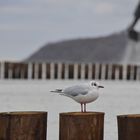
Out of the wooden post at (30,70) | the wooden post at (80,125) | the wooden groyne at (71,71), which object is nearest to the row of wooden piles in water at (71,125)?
the wooden post at (80,125)

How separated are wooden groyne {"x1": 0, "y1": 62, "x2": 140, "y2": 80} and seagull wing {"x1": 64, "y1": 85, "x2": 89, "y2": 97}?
35.7 meters

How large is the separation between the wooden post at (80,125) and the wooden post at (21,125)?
345 mm

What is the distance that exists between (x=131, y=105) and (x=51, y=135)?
912 centimetres

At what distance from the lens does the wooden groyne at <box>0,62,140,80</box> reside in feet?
156

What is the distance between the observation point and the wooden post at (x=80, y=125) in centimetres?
1069

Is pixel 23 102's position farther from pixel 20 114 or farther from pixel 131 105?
pixel 20 114

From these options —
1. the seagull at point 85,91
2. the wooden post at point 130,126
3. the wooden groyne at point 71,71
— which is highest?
the wooden groyne at point 71,71

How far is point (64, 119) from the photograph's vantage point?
423 inches

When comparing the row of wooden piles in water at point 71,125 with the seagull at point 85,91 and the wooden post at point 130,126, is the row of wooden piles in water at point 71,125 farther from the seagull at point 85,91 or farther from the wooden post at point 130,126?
the seagull at point 85,91

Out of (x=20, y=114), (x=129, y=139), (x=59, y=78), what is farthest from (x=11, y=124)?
(x=59, y=78)

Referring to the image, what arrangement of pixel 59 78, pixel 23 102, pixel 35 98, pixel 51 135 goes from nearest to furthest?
pixel 51 135 < pixel 23 102 < pixel 35 98 < pixel 59 78

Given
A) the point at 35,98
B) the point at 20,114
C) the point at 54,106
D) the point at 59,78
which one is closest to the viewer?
the point at 20,114

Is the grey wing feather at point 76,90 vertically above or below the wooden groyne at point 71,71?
below

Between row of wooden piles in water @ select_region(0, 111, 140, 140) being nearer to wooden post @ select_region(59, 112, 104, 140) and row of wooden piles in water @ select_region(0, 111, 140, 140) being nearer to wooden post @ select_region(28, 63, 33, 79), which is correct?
wooden post @ select_region(59, 112, 104, 140)
